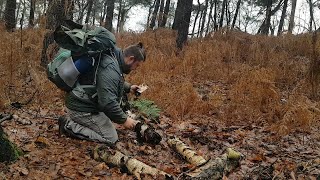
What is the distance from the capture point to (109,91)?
4.00 metres

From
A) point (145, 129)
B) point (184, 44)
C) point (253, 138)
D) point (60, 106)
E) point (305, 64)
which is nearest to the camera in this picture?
point (145, 129)

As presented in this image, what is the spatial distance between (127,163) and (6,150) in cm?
115

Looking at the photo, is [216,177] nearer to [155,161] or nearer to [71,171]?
[155,161]

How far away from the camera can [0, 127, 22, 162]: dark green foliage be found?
3219mm

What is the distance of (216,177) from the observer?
339 cm

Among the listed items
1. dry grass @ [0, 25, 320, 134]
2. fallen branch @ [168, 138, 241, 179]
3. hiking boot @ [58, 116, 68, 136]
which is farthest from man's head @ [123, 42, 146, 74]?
dry grass @ [0, 25, 320, 134]

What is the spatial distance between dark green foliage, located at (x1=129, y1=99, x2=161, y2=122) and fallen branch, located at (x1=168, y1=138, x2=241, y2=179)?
4.02ft

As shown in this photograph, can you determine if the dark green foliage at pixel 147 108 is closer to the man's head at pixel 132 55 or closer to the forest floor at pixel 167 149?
the forest floor at pixel 167 149

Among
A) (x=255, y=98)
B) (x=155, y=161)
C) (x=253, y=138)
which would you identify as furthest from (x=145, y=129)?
(x=255, y=98)

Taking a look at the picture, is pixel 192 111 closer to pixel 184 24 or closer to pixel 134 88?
pixel 134 88

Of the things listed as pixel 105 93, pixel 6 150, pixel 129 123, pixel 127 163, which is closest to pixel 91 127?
pixel 129 123

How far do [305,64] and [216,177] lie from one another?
527 cm

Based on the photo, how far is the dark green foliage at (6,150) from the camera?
3219mm

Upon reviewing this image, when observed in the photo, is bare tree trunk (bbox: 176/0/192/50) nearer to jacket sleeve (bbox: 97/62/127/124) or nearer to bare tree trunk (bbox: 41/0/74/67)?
bare tree trunk (bbox: 41/0/74/67)
